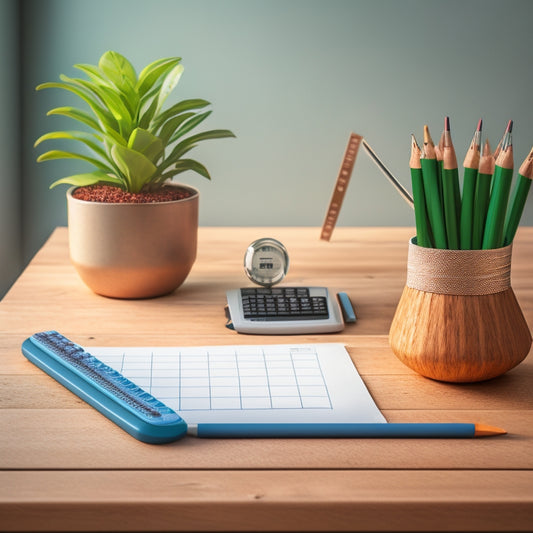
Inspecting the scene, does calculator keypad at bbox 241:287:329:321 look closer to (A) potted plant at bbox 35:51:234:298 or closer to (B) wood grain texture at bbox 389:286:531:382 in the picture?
(A) potted plant at bbox 35:51:234:298

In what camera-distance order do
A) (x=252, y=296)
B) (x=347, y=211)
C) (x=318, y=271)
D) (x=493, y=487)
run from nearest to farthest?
(x=493, y=487) → (x=252, y=296) → (x=318, y=271) → (x=347, y=211)

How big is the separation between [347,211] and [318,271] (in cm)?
90

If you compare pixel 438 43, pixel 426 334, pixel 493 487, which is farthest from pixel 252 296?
pixel 438 43

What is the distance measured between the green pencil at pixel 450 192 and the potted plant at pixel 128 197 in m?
0.45

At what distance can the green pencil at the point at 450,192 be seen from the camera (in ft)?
2.59

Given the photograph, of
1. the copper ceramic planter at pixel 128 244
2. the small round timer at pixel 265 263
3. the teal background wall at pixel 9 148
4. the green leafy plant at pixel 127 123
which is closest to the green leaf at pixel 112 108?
the green leafy plant at pixel 127 123

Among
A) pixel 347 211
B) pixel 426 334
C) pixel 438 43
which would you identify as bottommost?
pixel 347 211

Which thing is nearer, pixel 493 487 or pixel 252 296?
pixel 493 487

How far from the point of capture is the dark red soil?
1120 millimetres

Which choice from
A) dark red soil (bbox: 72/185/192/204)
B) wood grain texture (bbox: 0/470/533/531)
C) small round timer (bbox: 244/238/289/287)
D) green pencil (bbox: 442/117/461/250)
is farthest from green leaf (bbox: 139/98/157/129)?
wood grain texture (bbox: 0/470/533/531)

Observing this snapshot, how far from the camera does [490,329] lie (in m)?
0.80

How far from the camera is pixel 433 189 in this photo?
0.81 m

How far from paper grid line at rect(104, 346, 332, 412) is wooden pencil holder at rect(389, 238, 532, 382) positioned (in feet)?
0.41

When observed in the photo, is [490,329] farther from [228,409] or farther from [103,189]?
[103,189]
